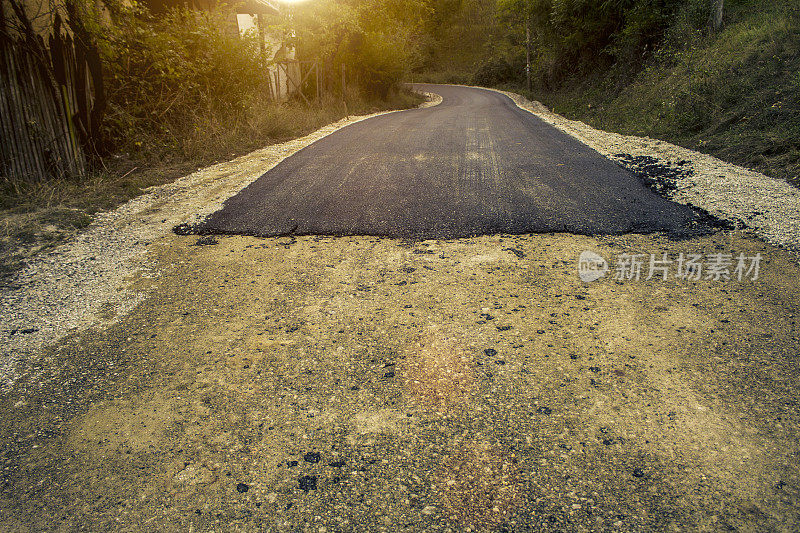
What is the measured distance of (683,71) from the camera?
36.6 ft

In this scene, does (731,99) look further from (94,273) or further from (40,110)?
(40,110)

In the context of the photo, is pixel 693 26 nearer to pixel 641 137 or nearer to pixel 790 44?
pixel 790 44

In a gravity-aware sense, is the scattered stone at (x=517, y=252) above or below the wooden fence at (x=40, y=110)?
below

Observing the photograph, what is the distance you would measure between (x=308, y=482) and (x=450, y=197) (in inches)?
154

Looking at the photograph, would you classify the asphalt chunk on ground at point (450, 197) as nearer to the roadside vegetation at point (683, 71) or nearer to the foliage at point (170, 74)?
the roadside vegetation at point (683, 71)

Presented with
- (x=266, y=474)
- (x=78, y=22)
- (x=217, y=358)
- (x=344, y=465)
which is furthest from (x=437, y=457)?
(x=78, y=22)

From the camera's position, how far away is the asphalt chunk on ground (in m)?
4.55

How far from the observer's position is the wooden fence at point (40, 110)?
5449 mm

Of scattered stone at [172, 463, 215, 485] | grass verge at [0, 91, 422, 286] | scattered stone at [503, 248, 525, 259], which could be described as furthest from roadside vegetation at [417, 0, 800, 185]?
grass verge at [0, 91, 422, 286]

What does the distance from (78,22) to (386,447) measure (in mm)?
7162

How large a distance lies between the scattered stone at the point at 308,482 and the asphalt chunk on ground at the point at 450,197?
2.77 meters

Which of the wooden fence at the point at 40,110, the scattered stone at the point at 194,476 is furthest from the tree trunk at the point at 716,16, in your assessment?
the scattered stone at the point at 194,476

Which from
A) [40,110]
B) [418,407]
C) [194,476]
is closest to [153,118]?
[40,110]

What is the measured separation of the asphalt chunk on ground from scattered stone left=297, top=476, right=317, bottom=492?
9.07 feet
